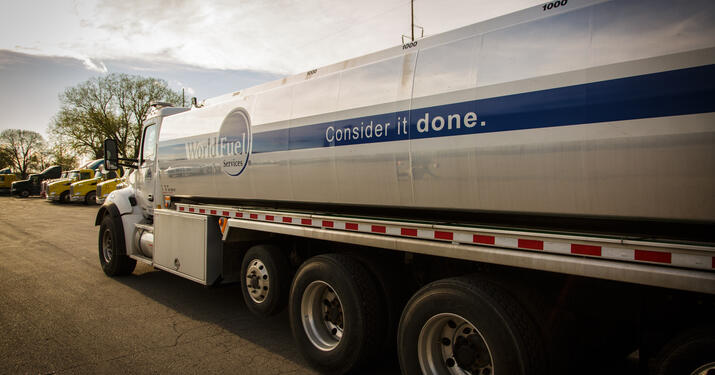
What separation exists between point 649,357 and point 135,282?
24.3 feet

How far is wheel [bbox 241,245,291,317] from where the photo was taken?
4.91 meters

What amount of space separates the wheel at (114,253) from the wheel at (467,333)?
20.4 feet

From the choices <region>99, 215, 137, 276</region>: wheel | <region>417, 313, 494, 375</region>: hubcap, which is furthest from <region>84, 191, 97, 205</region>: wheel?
<region>417, 313, 494, 375</region>: hubcap

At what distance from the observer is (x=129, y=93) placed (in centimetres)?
4934

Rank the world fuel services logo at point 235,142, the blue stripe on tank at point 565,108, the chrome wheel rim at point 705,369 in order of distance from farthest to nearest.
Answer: the world fuel services logo at point 235,142 → the blue stripe on tank at point 565,108 → the chrome wheel rim at point 705,369

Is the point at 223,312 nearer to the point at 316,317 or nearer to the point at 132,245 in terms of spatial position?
the point at 316,317

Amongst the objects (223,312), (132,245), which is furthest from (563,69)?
(132,245)

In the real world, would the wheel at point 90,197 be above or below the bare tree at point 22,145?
below

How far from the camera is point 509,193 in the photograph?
2977 mm

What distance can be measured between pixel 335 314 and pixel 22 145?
326 ft

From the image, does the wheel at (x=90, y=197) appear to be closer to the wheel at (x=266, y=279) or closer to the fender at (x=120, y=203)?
the fender at (x=120, y=203)

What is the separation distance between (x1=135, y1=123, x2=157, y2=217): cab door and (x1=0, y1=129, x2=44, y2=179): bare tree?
298 feet

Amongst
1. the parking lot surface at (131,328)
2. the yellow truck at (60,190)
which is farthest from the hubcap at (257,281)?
the yellow truck at (60,190)

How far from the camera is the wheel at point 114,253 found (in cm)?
770
